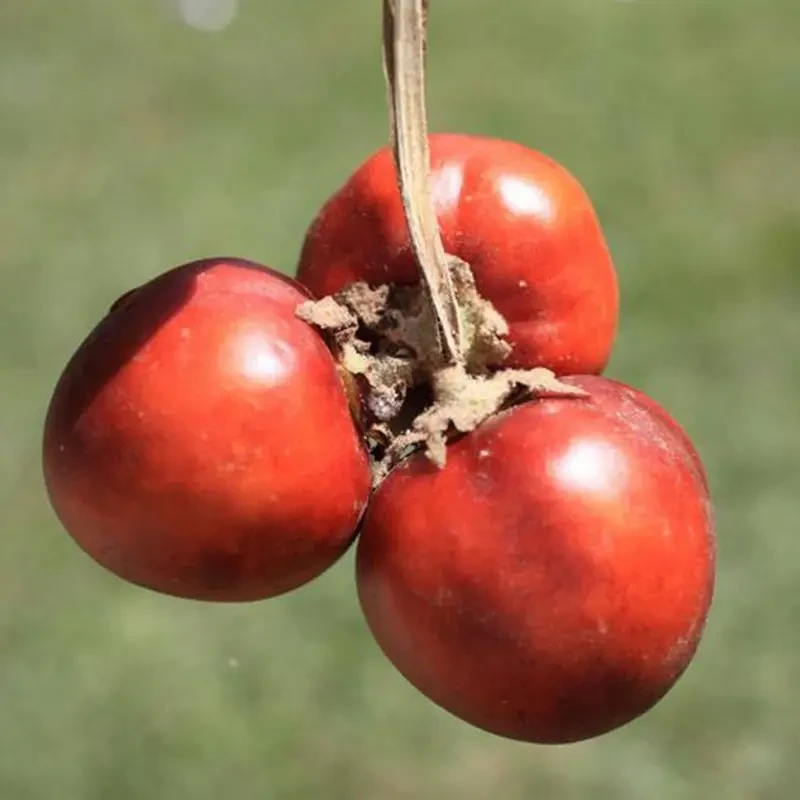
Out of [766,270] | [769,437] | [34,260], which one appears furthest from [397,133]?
[34,260]

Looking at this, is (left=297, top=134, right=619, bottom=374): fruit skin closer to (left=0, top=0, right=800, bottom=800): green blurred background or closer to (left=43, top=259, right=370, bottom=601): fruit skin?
(left=43, top=259, right=370, bottom=601): fruit skin

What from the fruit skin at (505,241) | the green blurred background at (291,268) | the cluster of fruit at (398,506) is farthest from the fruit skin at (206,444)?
the green blurred background at (291,268)

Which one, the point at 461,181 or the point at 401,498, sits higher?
the point at 461,181

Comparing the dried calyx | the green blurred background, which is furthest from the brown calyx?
the green blurred background

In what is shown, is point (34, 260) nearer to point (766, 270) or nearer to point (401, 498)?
point (766, 270)

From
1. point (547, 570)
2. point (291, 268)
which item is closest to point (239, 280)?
point (547, 570)

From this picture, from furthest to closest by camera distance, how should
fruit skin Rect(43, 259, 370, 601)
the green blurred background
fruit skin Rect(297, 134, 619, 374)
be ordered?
1. the green blurred background
2. fruit skin Rect(297, 134, 619, 374)
3. fruit skin Rect(43, 259, 370, 601)

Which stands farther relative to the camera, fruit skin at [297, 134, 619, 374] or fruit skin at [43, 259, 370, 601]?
fruit skin at [297, 134, 619, 374]

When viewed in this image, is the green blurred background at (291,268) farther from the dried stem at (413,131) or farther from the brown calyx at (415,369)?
the dried stem at (413,131)
